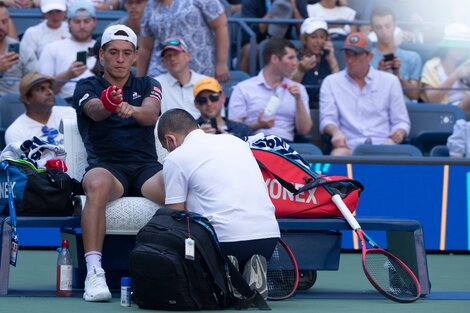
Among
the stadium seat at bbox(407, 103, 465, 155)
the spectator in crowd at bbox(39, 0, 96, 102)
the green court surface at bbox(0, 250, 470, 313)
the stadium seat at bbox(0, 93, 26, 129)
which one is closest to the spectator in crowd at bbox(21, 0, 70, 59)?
the spectator in crowd at bbox(39, 0, 96, 102)

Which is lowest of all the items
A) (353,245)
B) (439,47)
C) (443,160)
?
(353,245)

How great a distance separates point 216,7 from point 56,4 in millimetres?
2353

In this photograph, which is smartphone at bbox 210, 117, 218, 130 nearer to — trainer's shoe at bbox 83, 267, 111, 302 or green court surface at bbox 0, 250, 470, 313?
green court surface at bbox 0, 250, 470, 313

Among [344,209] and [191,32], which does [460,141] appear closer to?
[191,32]

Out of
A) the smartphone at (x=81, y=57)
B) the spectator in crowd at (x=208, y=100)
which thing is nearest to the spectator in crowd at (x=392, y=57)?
the spectator in crowd at (x=208, y=100)

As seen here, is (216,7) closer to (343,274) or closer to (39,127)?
(39,127)

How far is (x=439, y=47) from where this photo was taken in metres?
13.0

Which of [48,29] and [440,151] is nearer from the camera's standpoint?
[440,151]

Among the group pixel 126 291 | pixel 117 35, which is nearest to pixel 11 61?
pixel 117 35

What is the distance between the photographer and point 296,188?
6.59 meters

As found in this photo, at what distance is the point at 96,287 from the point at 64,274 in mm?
385

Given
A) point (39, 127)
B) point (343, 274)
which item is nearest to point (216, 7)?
point (39, 127)

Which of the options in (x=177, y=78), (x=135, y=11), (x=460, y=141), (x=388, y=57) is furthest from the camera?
(x=388, y=57)

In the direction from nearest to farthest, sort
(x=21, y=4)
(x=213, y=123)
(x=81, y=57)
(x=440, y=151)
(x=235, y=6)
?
1. (x=213, y=123)
2. (x=440, y=151)
3. (x=81, y=57)
4. (x=21, y=4)
5. (x=235, y=6)
